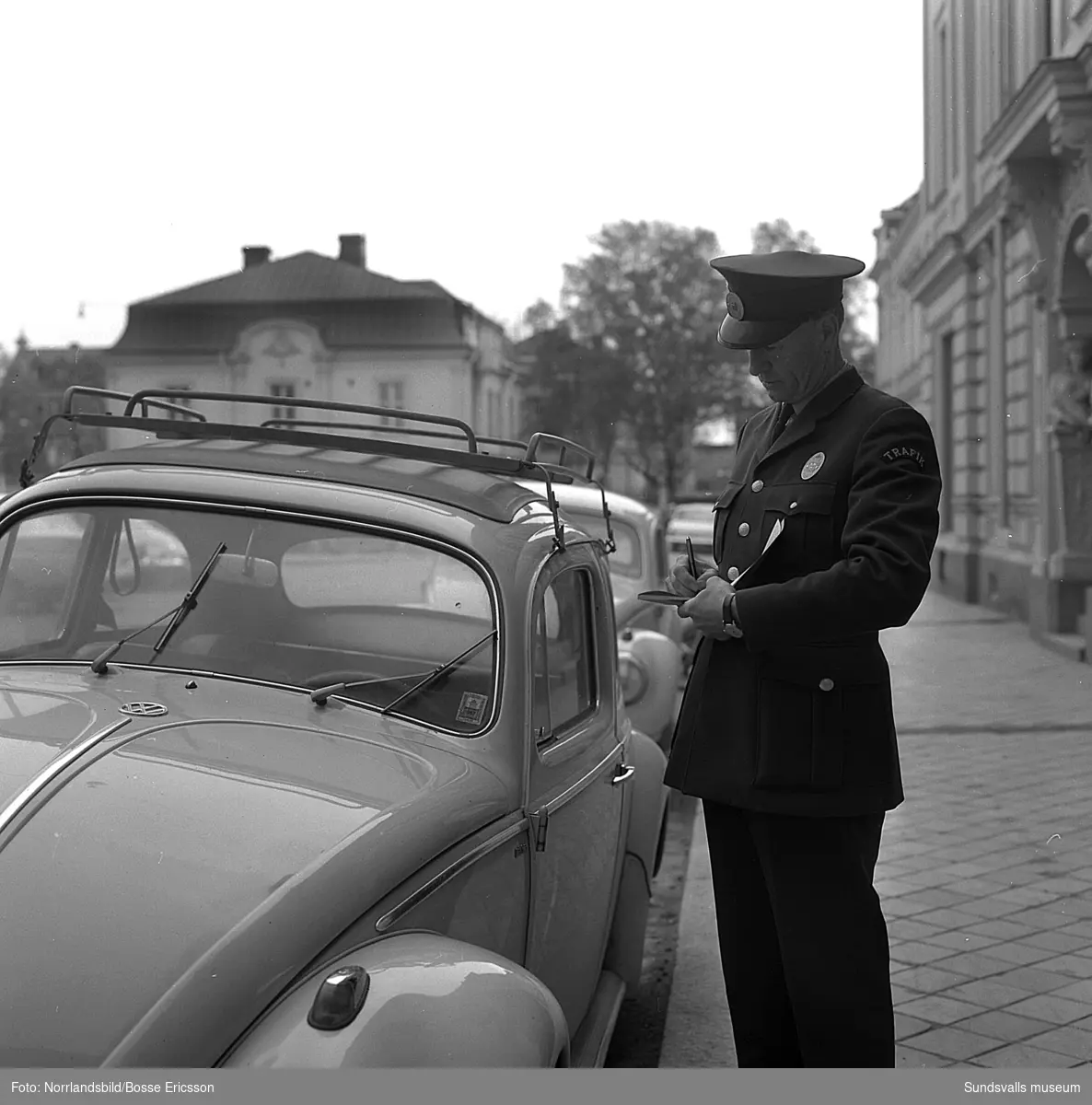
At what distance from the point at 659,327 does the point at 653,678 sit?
49.2 meters

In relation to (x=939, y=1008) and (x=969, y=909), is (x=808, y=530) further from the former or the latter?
(x=969, y=909)

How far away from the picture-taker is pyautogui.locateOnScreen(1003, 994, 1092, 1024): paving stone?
4141mm

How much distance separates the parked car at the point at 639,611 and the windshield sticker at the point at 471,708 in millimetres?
2525

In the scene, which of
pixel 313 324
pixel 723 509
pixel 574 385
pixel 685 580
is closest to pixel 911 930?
pixel 723 509

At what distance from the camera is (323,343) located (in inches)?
695

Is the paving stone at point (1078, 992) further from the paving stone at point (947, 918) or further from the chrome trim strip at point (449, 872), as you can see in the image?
the chrome trim strip at point (449, 872)

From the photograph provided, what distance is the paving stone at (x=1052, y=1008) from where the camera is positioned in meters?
4.14

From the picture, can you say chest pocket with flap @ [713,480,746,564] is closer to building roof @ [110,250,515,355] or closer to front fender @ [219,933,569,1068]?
front fender @ [219,933,569,1068]

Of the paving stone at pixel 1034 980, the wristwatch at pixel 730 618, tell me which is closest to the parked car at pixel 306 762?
the wristwatch at pixel 730 618

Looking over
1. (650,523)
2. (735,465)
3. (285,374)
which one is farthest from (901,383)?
(735,465)

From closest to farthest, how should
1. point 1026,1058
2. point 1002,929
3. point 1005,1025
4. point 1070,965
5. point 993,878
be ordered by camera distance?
1. point 1026,1058
2. point 1005,1025
3. point 1070,965
4. point 1002,929
5. point 993,878

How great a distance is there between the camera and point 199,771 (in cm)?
248

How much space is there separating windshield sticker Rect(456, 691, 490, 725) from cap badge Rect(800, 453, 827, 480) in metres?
0.76

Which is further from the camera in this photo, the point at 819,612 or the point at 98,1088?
the point at 819,612
